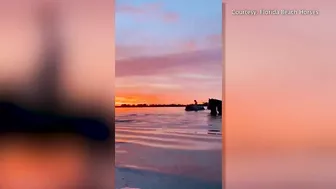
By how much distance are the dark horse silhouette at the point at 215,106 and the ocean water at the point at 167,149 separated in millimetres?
40

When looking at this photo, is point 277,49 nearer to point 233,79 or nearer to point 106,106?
point 233,79

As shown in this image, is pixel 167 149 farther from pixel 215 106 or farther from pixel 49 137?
pixel 49 137

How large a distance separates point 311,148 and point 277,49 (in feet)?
2.14

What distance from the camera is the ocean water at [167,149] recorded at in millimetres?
2455

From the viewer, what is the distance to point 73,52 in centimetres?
247

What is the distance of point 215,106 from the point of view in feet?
8.02

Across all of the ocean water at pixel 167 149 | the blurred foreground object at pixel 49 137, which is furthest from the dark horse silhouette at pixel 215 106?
the blurred foreground object at pixel 49 137

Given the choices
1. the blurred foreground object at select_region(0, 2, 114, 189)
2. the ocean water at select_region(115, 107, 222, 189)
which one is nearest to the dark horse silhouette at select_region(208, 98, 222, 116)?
the ocean water at select_region(115, 107, 222, 189)

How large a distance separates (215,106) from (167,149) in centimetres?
41

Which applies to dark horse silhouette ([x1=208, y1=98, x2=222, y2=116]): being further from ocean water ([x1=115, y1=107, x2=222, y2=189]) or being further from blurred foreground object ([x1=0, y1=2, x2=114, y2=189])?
blurred foreground object ([x1=0, y1=2, x2=114, y2=189])

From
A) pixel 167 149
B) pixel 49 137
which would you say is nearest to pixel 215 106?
pixel 167 149

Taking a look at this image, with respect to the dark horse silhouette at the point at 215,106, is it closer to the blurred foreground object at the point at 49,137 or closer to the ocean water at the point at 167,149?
the ocean water at the point at 167,149

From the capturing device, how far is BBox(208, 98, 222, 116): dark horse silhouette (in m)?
2.43

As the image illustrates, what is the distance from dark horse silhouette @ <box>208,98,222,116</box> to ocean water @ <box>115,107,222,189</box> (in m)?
0.04
